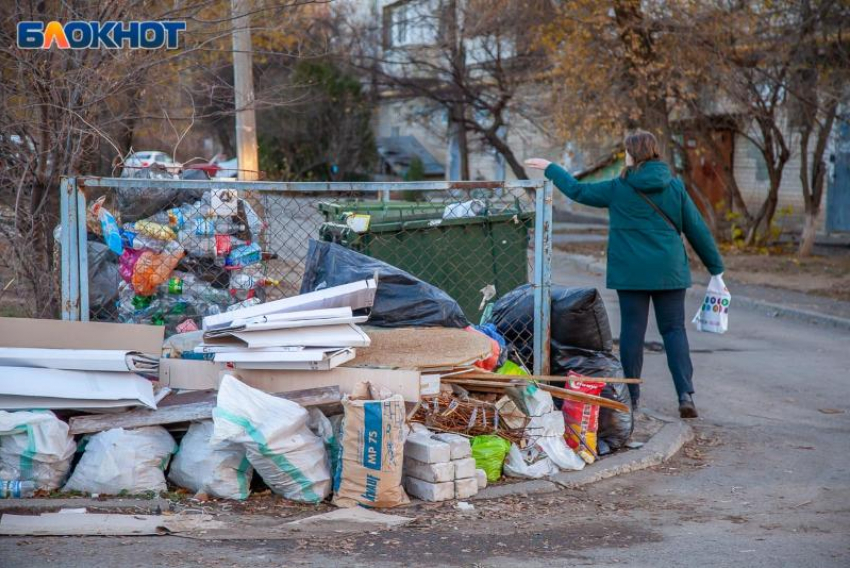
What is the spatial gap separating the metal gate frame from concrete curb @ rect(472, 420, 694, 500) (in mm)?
731

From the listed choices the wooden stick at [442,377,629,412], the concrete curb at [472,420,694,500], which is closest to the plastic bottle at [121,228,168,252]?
the wooden stick at [442,377,629,412]

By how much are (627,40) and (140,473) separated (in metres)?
12.9

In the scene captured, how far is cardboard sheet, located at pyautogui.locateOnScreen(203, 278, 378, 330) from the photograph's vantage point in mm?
5254

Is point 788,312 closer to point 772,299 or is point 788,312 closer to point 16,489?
point 772,299

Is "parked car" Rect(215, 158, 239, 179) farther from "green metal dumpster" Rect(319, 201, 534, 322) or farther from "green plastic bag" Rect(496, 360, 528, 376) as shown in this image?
"green plastic bag" Rect(496, 360, 528, 376)

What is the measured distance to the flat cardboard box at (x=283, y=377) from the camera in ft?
16.7

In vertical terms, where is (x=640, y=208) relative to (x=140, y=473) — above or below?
above

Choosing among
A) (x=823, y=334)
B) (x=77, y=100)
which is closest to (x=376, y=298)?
(x=77, y=100)

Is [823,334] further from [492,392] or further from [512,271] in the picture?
[492,392]

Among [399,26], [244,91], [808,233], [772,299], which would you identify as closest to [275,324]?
[244,91]

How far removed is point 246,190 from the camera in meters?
5.83

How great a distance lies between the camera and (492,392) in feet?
18.3

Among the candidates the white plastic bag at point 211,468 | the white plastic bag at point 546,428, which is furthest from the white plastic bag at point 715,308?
the white plastic bag at point 211,468

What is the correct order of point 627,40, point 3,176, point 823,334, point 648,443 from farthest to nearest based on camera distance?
point 627,40
point 823,334
point 3,176
point 648,443
